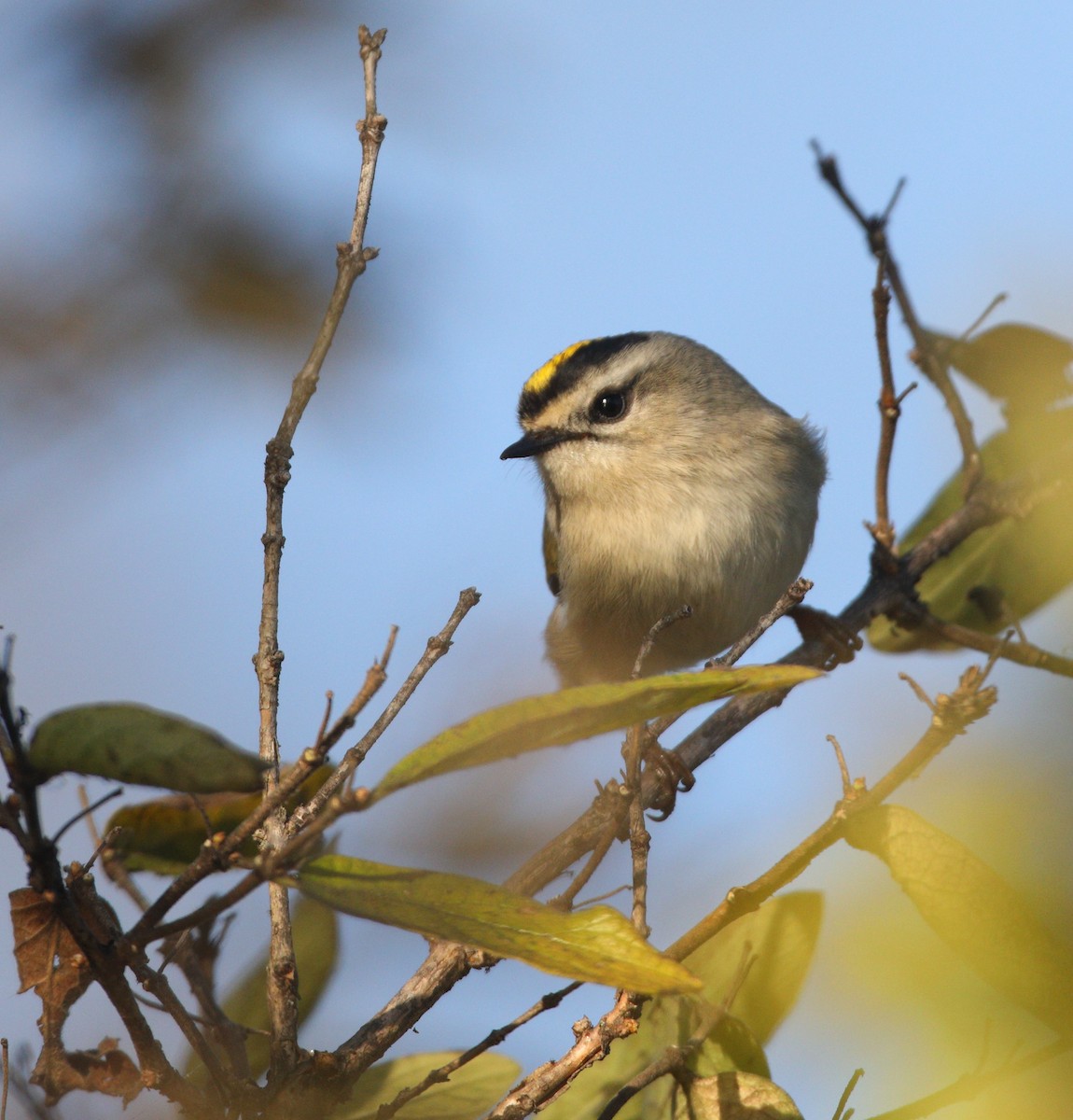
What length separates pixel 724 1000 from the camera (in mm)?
1457

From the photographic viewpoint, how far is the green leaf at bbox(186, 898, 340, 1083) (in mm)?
1614

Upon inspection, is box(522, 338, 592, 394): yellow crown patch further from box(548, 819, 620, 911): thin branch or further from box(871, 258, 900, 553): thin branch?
box(548, 819, 620, 911): thin branch

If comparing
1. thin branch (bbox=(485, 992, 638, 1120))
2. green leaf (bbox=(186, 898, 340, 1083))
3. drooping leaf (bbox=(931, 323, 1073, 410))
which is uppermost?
drooping leaf (bbox=(931, 323, 1073, 410))

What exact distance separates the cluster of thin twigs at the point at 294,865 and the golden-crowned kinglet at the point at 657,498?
1.19m

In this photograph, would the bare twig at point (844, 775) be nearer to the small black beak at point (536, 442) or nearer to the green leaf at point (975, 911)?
the green leaf at point (975, 911)

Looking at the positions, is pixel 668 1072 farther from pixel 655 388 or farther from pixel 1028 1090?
pixel 655 388

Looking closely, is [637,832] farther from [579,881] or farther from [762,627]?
[762,627]

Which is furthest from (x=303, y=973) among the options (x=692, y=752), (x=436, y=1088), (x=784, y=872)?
(x=692, y=752)

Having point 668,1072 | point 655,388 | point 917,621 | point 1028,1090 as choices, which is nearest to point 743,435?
point 655,388

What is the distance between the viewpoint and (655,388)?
341 cm

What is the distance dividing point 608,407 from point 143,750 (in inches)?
102

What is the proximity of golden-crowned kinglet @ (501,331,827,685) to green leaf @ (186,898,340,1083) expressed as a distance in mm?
1561

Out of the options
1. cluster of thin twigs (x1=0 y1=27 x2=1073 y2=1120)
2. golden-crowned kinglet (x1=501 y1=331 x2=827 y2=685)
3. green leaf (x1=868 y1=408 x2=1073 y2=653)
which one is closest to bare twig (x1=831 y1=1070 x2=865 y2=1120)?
cluster of thin twigs (x1=0 y1=27 x2=1073 y2=1120)

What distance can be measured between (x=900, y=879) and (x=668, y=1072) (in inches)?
14.6
